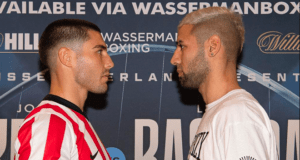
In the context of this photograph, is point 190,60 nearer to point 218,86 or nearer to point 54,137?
point 218,86

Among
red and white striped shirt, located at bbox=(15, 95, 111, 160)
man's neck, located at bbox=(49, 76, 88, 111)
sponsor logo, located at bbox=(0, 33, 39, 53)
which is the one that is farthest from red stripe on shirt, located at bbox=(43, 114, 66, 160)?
sponsor logo, located at bbox=(0, 33, 39, 53)

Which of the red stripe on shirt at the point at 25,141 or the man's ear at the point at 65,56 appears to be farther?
the man's ear at the point at 65,56

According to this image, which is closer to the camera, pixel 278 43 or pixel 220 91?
pixel 220 91

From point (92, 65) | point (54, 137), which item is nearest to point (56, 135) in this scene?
point (54, 137)

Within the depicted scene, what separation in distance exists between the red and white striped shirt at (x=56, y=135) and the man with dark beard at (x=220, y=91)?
0.42 m

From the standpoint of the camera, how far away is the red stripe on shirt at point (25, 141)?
111 cm

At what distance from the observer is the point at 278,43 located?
2.50m

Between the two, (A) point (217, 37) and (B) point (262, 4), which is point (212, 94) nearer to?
(A) point (217, 37)

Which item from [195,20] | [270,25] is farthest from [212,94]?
[270,25]

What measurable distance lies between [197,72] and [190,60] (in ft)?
0.22

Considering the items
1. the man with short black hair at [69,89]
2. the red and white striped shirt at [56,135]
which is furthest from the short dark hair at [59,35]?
the red and white striped shirt at [56,135]

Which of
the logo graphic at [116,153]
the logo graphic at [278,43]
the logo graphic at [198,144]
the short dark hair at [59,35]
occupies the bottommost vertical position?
the logo graphic at [116,153]

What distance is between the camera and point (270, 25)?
2.51 metres

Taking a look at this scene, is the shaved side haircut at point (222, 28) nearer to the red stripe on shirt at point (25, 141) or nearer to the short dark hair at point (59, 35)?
the short dark hair at point (59, 35)
